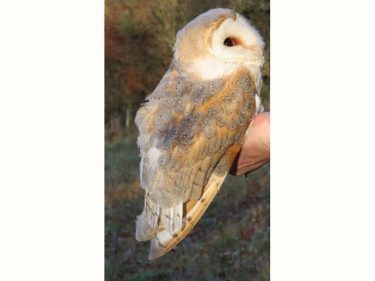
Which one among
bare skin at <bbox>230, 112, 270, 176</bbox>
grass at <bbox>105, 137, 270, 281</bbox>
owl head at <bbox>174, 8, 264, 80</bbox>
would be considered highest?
owl head at <bbox>174, 8, 264, 80</bbox>

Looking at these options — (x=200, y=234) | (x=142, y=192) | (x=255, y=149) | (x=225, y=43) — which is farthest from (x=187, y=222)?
(x=225, y=43)

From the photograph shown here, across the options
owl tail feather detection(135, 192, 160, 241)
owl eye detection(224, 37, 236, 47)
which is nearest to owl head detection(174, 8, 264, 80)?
owl eye detection(224, 37, 236, 47)

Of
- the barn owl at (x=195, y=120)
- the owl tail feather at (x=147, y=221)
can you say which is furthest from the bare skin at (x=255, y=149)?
the owl tail feather at (x=147, y=221)

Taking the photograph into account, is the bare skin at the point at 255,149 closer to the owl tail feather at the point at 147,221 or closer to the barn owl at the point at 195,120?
the barn owl at the point at 195,120

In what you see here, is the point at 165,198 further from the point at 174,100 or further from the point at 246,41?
the point at 246,41

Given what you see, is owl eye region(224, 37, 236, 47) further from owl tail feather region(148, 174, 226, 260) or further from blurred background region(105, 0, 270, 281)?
owl tail feather region(148, 174, 226, 260)

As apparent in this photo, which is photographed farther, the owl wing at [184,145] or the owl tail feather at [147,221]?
the owl tail feather at [147,221]
